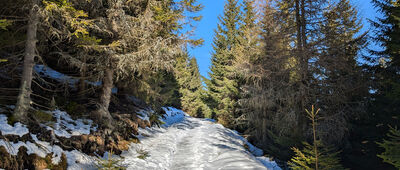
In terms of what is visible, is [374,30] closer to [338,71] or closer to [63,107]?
[338,71]

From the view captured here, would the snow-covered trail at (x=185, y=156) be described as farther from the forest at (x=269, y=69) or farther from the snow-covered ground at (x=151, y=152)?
the forest at (x=269, y=69)

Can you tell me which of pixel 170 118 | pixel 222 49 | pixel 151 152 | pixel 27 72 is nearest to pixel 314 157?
pixel 151 152

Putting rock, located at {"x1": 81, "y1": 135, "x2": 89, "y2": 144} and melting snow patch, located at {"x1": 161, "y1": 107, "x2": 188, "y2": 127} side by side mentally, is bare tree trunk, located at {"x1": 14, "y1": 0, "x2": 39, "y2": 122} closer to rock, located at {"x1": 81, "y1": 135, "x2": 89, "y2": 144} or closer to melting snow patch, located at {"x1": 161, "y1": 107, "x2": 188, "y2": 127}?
rock, located at {"x1": 81, "y1": 135, "x2": 89, "y2": 144}

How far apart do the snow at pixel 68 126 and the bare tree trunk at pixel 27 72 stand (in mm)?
738

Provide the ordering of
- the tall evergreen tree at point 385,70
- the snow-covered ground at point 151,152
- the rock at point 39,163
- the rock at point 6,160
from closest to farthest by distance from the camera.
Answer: the rock at point 6,160 < the rock at point 39,163 < the snow-covered ground at point 151,152 < the tall evergreen tree at point 385,70

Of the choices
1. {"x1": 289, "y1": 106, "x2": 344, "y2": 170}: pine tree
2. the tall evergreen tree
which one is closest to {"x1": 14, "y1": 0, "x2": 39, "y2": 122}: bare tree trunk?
{"x1": 289, "y1": 106, "x2": 344, "y2": 170}: pine tree

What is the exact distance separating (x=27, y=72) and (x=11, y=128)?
4.93ft

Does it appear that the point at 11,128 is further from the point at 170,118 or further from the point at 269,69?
the point at 170,118

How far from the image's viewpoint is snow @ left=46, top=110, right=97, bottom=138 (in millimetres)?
5500

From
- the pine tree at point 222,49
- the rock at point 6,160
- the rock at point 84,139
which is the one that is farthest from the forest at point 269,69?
the pine tree at point 222,49

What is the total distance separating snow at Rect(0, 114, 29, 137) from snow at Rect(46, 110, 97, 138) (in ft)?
2.15

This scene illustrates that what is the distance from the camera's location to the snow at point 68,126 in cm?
550

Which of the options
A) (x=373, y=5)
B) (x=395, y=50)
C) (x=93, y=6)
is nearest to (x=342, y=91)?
(x=395, y=50)

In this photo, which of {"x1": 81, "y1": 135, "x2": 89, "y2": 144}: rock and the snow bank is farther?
{"x1": 81, "y1": 135, "x2": 89, "y2": 144}: rock
